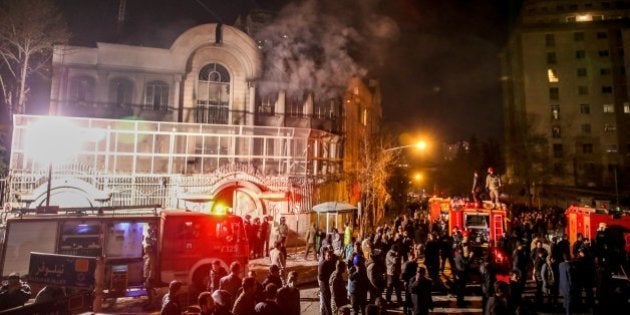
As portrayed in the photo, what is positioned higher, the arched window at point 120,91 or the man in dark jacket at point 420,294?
the arched window at point 120,91

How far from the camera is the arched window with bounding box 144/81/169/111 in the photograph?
2633 centimetres

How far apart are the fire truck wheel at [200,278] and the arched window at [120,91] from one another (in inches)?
720

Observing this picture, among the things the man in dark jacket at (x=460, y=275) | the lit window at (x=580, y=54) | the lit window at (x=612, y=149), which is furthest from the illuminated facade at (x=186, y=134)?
the lit window at (x=580, y=54)

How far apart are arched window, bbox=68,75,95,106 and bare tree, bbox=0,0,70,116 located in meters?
2.49

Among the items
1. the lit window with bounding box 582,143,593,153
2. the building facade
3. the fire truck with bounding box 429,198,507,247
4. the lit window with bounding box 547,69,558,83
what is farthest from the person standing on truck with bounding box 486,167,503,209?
the lit window with bounding box 547,69,558,83

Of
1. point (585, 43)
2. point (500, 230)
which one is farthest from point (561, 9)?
point (500, 230)

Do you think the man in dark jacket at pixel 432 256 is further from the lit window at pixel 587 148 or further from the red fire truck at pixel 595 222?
the lit window at pixel 587 148

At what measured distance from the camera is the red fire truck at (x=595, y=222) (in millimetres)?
16562

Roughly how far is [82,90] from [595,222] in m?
30.0

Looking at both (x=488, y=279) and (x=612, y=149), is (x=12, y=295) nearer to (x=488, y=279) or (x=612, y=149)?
(x=488, y=279)

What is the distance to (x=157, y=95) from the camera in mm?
26547

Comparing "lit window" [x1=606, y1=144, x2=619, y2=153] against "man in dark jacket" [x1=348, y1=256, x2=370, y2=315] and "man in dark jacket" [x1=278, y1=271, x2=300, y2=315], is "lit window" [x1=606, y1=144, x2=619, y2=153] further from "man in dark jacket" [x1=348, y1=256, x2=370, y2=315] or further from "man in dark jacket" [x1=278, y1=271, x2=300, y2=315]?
"man in dark jacket" [x1=278, y1=271, x2=300, y2=315]

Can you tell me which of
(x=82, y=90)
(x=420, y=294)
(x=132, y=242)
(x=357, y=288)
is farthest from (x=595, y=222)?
(x=82, y=90)

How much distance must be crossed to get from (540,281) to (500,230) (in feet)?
14.9
